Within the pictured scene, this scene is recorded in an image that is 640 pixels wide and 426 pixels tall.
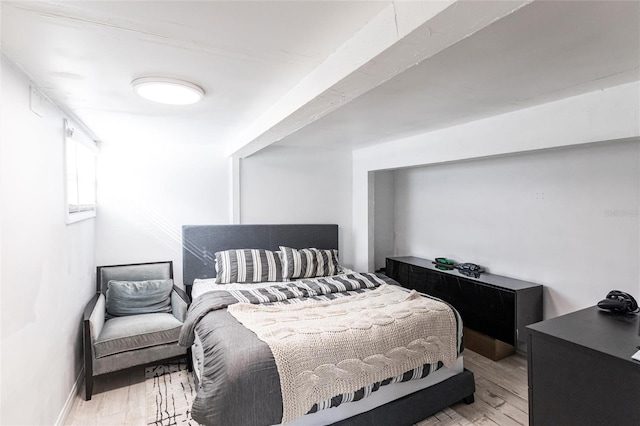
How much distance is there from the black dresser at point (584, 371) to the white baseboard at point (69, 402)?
2935 mm

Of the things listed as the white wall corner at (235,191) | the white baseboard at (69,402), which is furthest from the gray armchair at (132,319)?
the white wall corner at (235,191)

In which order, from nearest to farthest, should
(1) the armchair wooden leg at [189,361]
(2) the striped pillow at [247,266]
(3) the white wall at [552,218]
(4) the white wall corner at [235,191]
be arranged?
(3) the white wall at [552,218] < (1) the armchair wooden leg at [189,361] < (2) the striped pillow at [247,266] < (4) the white wall corner at [235,191]

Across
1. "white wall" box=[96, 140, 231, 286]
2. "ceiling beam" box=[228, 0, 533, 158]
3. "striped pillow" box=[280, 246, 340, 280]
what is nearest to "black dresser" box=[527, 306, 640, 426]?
"ceiling beam" box=[228, 0, 533, 158]

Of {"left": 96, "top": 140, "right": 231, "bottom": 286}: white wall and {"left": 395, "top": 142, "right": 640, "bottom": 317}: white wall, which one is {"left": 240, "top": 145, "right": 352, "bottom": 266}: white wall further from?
{"left": 395, "top": 142, "right": 640, "bottom": 317}: white wall

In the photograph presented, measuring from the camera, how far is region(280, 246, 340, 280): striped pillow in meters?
3.76

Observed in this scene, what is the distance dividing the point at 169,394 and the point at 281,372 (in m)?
1.42

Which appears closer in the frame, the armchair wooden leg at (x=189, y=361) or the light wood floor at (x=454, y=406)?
the light wood floor at (x=454, y=406)

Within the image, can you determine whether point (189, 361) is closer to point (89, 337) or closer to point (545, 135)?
point (89, 337)

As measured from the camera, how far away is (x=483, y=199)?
3.74 metres

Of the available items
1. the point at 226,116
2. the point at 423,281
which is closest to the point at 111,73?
the point at 226,116

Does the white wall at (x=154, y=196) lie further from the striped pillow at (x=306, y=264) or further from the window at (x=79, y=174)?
the striped pillow at (x=306, y=264)

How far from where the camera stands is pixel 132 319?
3.03 metres

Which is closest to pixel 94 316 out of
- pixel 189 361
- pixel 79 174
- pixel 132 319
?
pixel 132 319

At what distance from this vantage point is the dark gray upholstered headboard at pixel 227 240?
3.83 metres
